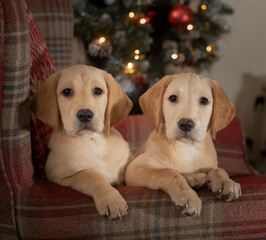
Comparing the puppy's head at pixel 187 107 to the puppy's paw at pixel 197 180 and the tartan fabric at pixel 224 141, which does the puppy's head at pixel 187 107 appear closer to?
the puppy's paw at pixel 197 180

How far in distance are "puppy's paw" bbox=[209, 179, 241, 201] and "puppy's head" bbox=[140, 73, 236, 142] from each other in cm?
14

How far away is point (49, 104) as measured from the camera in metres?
1.07

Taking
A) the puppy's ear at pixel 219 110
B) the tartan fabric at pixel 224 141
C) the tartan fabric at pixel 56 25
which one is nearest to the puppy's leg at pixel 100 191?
the puppy's ear at pixel 219 110

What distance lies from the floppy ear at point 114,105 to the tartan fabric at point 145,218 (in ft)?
0.71

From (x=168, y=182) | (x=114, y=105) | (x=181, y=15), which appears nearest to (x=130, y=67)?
(x=114, y=105)

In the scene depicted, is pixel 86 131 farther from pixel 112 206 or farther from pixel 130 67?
pixel 130 67

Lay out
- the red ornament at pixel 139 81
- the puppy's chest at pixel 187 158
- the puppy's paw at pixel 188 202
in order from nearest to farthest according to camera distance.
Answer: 1. the puppy's paw at pixel 188 202
2. the puppy's chest at pixel 187 158
3. the red ornament at pixel 139 81

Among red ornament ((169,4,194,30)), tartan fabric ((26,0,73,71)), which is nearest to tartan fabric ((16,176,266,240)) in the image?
tartan fabric ((26,0,73,71))

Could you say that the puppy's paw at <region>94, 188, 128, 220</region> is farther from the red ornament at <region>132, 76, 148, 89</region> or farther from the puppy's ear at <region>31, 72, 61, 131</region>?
the red ornament at <region>132, 76, 148, 89</region>

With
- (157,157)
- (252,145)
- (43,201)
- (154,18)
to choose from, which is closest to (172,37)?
(154,18)

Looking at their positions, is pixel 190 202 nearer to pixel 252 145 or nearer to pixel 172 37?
pixel 252 145

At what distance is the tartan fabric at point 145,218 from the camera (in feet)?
→ 3.09

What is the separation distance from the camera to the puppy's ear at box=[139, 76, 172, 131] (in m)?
1.07

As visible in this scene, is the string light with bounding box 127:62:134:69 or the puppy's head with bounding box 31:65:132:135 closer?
the puppy's head with bounding box 31:65:132:135
